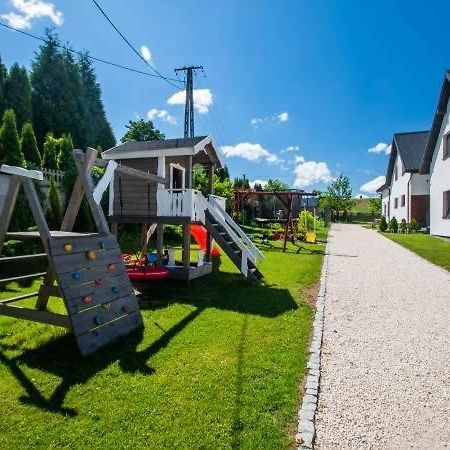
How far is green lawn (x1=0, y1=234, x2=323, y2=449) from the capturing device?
9.78 feet

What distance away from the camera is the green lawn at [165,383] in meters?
2.98

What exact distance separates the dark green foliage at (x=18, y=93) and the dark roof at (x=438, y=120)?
3128 centimetres

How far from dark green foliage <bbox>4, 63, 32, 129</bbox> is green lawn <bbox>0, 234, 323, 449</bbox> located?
3070 centimetres

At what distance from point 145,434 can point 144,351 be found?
1704 millimetres

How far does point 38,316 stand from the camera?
490cm

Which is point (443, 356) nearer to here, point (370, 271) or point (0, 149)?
point (370, 271)

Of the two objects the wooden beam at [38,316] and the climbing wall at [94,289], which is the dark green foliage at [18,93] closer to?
the wooden beam at [38,316]

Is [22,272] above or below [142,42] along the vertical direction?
below

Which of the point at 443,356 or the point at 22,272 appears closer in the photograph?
the point at 443,356

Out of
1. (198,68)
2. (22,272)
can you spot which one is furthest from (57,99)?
(22,272)

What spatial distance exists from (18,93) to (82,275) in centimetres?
3326

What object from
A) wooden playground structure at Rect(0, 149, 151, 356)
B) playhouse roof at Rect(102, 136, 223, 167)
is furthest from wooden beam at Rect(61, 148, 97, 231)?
playhouse roof at Rect(102, 136, 223, 167)

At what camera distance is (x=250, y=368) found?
13.7ft

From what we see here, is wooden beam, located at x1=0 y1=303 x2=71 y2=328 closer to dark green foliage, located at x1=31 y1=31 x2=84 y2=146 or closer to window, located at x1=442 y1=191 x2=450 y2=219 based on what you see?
window, located at x1=442 y1=191 x2=450 y2=219
